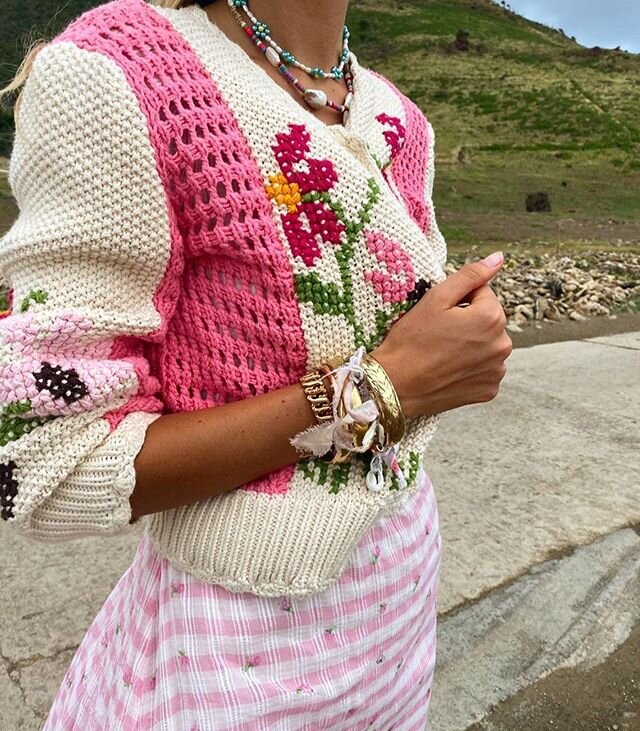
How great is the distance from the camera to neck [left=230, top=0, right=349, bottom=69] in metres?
0.97

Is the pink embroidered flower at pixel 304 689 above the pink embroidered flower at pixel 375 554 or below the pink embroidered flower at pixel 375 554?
below

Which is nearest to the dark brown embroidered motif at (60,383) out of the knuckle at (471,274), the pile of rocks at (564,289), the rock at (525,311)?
the knuckle at (471,274)

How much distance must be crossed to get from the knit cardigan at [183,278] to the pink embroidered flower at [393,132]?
0.10 m

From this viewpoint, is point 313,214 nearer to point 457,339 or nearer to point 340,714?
point 457,339

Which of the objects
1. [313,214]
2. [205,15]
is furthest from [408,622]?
[205,15]

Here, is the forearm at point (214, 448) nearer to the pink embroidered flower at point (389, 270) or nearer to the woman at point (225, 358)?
the woman at point (225, 358)

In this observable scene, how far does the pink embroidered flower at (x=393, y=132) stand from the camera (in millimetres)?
1048

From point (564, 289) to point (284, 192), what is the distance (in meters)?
5.84

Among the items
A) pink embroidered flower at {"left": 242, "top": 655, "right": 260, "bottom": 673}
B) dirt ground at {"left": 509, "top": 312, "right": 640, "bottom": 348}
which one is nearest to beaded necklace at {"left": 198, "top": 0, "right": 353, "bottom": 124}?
pink embroidered flower at {"left": 242, "top": 655, "right": 260, "bottom": 673}

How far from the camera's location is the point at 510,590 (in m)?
2.20

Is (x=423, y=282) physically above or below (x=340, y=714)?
above

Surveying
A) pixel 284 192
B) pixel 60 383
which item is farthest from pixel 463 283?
pixel 60 383

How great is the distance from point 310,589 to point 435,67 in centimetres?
4178

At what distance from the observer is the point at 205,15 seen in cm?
94
